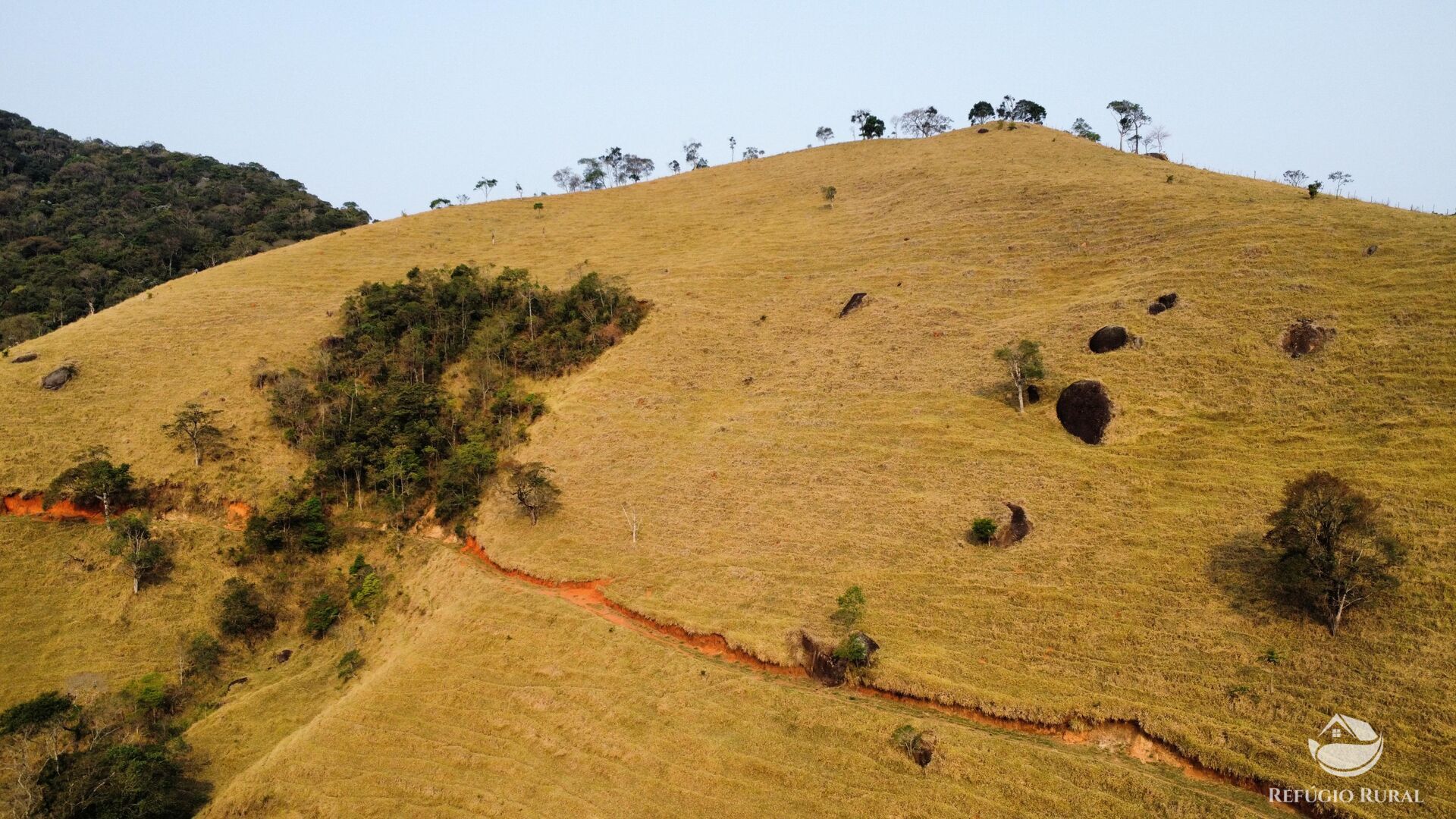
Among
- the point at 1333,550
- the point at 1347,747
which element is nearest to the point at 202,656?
the point at 1347,747

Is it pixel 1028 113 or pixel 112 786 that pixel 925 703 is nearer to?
pixel 112 786

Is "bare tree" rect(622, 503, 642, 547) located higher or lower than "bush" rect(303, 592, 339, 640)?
higher

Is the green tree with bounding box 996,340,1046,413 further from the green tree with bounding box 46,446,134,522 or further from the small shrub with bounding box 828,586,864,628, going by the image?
the green tree with bounding box 46,446,134,522

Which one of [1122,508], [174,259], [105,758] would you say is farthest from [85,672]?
[174,259]

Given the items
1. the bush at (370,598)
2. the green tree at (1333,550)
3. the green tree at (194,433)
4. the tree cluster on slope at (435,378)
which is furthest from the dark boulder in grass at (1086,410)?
the green tree at (194,433)

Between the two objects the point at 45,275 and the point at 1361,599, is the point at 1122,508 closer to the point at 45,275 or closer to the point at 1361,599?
the point at 1361,599

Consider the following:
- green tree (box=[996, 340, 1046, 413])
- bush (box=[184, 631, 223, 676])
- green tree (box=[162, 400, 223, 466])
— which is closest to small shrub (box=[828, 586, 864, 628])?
green tree (box=[996, 340, 1046, 413])

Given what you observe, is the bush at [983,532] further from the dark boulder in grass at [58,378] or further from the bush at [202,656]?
the dark boulder in grass at [58,378]
